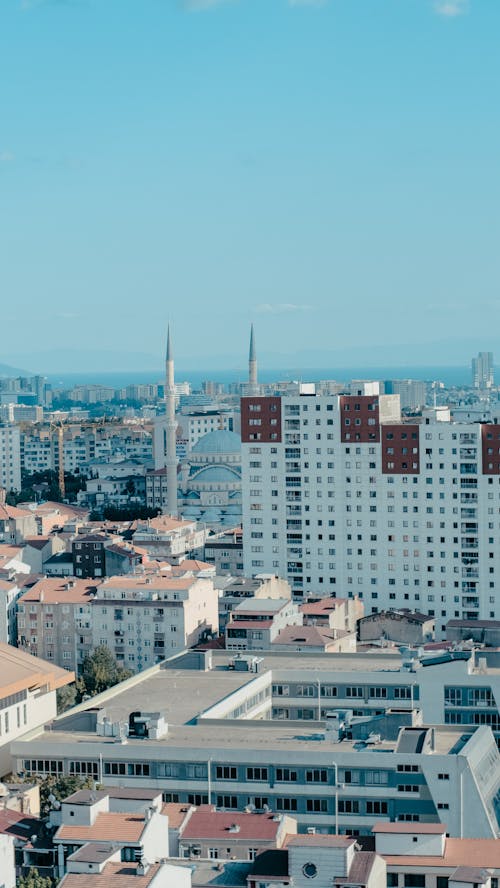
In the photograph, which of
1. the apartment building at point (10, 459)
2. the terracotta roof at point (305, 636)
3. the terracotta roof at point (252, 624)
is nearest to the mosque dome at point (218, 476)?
the apartment building at point (10, 459)

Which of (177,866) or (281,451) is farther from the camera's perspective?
(281,451)

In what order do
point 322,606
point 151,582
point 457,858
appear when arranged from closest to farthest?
1. point 457,858
2. point 322,606
3. point 151,582

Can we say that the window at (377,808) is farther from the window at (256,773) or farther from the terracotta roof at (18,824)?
the terracotta roof at (18,824)

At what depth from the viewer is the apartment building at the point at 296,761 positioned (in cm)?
2131

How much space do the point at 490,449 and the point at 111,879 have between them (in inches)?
1022

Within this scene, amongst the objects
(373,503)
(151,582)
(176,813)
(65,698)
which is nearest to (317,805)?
(176,813)

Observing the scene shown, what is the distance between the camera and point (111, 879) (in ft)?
52.0

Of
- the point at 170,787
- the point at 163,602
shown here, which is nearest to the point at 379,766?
the point at 170,787

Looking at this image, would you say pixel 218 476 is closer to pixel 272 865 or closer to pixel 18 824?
pixel 18 824

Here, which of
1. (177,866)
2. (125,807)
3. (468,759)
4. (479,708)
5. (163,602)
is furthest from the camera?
(163,602)

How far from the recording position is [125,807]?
765 inches

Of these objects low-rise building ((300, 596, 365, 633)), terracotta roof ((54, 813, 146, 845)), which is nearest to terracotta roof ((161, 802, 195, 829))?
terracotta roof ((54, 813, 146, 845))

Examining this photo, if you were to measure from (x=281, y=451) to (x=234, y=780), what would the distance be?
20.8 metres

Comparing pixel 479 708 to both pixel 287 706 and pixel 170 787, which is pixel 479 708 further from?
pixel 170 787
